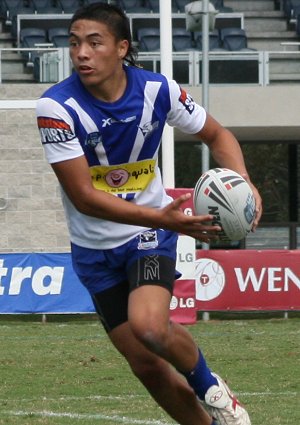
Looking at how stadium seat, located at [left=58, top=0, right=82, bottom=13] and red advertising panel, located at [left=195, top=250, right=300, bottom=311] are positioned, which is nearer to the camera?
red advertising panel, located at [left=195, top=250, right=300, bottom=311]

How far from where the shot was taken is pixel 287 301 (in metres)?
18.4

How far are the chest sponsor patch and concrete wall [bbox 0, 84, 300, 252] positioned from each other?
51.6ft

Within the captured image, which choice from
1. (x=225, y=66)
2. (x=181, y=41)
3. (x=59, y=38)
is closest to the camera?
(x=225, y=66)

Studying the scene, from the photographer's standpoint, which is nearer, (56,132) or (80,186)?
(80,186)

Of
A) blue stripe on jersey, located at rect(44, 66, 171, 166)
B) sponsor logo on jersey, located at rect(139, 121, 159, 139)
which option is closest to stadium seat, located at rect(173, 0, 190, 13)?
blue stripe on jersey, located at rect(44, 66, 171, 166)

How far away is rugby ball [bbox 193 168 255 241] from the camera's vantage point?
617 centimetres

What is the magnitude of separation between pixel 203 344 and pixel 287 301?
13.1 feet

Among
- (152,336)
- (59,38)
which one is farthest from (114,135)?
(59,38)

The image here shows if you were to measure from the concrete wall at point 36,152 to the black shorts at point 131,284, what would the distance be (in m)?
15.7

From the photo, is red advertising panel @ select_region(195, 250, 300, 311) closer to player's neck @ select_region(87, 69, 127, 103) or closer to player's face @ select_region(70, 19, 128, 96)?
player's neck @ select_region(87, 69, 127, 103)

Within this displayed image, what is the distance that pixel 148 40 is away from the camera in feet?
84.5

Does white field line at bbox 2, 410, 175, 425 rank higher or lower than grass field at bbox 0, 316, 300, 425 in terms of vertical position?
higher

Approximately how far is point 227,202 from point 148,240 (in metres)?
0.56

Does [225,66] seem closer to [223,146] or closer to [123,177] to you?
[223,146]
